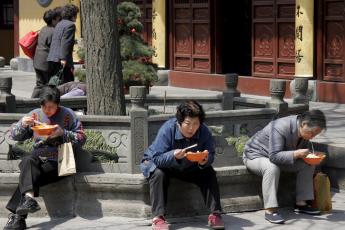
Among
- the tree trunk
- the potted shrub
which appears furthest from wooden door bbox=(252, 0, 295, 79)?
the tree trunk

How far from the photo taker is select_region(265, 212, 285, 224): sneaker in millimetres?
6875

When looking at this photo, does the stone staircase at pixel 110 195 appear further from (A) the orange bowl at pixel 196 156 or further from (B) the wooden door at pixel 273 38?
(B) the wooden door at pixel 273 38

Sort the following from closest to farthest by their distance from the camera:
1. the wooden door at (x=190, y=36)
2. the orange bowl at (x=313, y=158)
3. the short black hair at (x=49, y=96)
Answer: the orange bowl at (x=313, y=158), the short black hair at (x=49, y=96), the wooden door at (x=190, y=36)

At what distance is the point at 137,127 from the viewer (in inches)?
277

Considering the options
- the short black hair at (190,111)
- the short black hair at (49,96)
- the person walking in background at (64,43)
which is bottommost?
the short black hair at (190,111)

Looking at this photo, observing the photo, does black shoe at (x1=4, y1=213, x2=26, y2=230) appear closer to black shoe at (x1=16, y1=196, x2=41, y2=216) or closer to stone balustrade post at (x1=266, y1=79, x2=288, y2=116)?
black shoe at (x1=16, y1=196, x2=41, y2=216)

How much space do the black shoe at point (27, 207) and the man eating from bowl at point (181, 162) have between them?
927 millimetres

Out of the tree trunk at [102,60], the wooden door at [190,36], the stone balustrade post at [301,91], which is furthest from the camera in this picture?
the wooden door at [190,36]

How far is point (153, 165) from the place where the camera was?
6734 millimetres

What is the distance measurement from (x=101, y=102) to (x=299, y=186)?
7.32 feet

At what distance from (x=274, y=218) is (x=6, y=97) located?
349 cm

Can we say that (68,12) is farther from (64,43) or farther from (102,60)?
(102,60)

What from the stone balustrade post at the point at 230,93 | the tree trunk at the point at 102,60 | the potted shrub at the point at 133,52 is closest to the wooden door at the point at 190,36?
the potted shrub at the point at 133,52

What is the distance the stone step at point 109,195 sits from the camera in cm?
698
